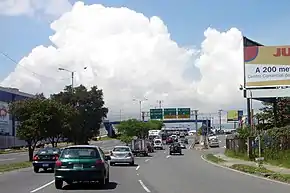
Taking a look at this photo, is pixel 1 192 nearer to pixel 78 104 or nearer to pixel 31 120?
pixel 31 120

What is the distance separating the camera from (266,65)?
52.1m

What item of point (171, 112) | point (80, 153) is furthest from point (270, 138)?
point (171, 112)

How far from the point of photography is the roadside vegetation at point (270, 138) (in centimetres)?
3731

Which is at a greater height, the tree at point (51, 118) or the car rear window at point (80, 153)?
the tree at point (51, 118)

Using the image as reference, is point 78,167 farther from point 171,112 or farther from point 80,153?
point 171,112

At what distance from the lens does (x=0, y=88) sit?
98.6 metres

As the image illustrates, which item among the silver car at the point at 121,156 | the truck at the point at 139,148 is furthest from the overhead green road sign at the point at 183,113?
the silver car at the point at 121,156

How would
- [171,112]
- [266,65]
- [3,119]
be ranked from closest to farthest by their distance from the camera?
1. [266,65]
2. [3,119]
3. [171,112]

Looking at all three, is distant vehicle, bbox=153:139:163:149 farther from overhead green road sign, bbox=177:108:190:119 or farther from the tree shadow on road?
the tree shadow on road

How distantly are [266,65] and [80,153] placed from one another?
3596 centimetres

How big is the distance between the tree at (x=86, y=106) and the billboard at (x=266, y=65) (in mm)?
20983

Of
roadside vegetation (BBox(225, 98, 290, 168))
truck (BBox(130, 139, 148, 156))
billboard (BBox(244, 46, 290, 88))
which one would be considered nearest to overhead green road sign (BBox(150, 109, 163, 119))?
truck (BBox(130, 139, 148, 156))

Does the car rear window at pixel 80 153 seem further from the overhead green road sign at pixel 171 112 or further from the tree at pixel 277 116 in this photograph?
the overhead green road sign at pixel 171 112

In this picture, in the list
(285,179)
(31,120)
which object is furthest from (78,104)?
(285,179)
